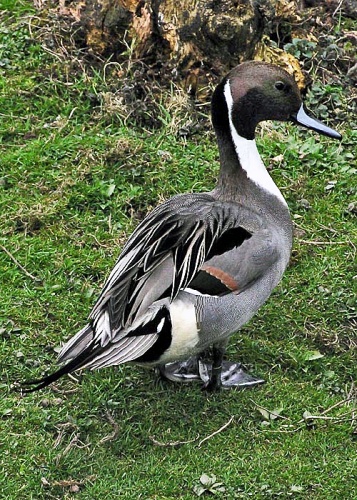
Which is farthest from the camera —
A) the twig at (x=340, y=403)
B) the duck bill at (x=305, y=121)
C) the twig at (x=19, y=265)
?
the twig at (x=19, y=265)

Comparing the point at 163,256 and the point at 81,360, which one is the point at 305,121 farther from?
the point at 81,360

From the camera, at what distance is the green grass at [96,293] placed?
4.06m

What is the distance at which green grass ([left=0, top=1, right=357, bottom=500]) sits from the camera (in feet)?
13.3

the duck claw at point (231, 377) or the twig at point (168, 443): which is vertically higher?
the twig at point (168, 443)

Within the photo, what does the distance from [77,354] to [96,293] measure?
2.94ft

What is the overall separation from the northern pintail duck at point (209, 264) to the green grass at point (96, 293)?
0.20 metres

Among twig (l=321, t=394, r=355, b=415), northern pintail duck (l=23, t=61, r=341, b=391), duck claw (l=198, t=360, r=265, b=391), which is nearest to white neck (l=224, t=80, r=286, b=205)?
northern pintail duck (l=23, t=61, r=341, b=391)

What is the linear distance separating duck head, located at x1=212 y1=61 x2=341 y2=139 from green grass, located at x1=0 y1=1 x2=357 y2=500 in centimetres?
94

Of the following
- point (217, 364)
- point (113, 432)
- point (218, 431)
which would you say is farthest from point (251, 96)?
point (113, 432)

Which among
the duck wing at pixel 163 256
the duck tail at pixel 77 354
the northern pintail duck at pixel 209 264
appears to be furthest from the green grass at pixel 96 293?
the duck wing at pixel 163 256

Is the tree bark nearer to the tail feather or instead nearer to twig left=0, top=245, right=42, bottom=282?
twig left=0, top=245, right=42, bottom=282

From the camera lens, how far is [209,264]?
416cm

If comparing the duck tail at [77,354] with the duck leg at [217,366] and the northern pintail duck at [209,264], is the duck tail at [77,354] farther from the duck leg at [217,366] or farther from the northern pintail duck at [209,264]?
the duck leg at [217,366]

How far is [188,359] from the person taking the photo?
4641mm
